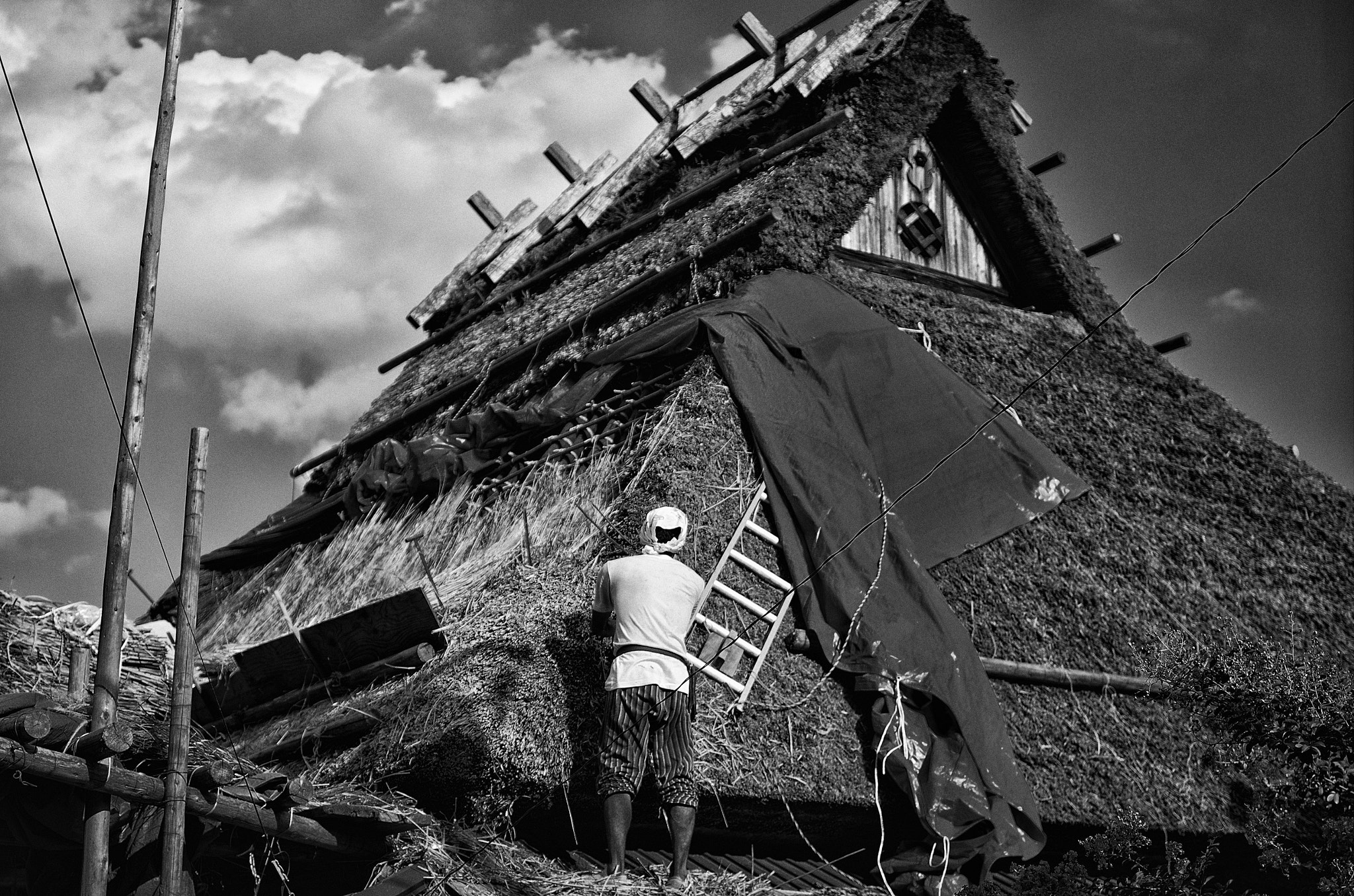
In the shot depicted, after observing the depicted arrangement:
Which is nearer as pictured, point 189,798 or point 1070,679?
point 189,798

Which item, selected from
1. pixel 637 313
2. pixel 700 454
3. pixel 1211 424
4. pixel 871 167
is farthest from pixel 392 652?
pixel 1211 424

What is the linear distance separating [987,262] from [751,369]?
15.5 ft

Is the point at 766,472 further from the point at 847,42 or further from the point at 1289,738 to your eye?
the point at 847,42

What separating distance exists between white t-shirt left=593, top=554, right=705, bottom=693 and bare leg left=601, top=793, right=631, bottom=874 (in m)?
0.48

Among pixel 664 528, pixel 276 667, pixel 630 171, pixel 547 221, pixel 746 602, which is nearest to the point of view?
pixel 664 528

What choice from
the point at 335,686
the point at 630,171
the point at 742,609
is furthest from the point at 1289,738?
the point at 630,171

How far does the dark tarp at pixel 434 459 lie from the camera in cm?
827

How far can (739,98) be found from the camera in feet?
37.2

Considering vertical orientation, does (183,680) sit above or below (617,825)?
above

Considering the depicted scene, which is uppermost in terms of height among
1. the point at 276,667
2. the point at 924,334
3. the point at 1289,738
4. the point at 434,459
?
the point at 924,334

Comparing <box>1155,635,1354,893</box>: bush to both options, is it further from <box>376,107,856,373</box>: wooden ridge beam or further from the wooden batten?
the wooden batten

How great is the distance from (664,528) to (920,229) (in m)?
5.60

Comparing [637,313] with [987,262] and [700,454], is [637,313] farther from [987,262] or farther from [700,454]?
[987,262]

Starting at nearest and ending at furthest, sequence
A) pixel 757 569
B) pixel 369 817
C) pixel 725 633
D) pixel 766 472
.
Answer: pixel 369 817 → pixel 725 633 → pixel 757 569 → pixel 766 472
